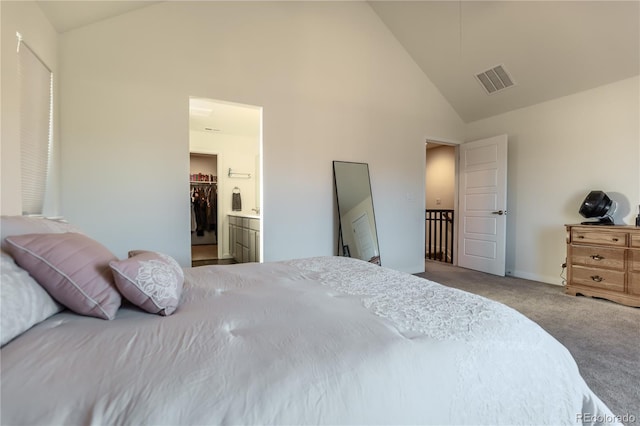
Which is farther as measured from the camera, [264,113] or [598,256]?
[264,113]

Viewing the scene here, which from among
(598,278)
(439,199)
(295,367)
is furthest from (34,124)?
(439,199)

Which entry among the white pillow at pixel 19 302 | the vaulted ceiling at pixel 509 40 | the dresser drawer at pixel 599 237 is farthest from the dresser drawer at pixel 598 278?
the white pillow at pixel 19 302

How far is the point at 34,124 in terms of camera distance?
207cm

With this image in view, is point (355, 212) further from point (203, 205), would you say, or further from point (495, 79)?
point (203, 205)

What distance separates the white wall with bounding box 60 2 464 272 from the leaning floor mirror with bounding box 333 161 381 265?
136mm

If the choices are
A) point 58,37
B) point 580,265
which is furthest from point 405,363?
point 580,265

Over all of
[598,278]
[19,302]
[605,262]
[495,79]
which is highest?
[495,79]

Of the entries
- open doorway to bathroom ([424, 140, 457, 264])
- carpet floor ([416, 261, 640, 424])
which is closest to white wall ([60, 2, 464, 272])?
carpet floor ([416, 261, 640, 424])

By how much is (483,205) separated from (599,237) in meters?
1.50

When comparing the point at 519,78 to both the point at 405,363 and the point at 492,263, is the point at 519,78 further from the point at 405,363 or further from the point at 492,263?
the point at 405,363

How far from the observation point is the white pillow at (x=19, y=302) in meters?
0.76

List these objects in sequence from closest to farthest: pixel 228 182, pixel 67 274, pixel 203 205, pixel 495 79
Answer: pixel 67 274
pixel 495 79
pixel 228 182
pixel 203 205

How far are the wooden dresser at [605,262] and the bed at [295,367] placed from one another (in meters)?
2.99

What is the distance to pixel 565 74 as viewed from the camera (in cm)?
355
